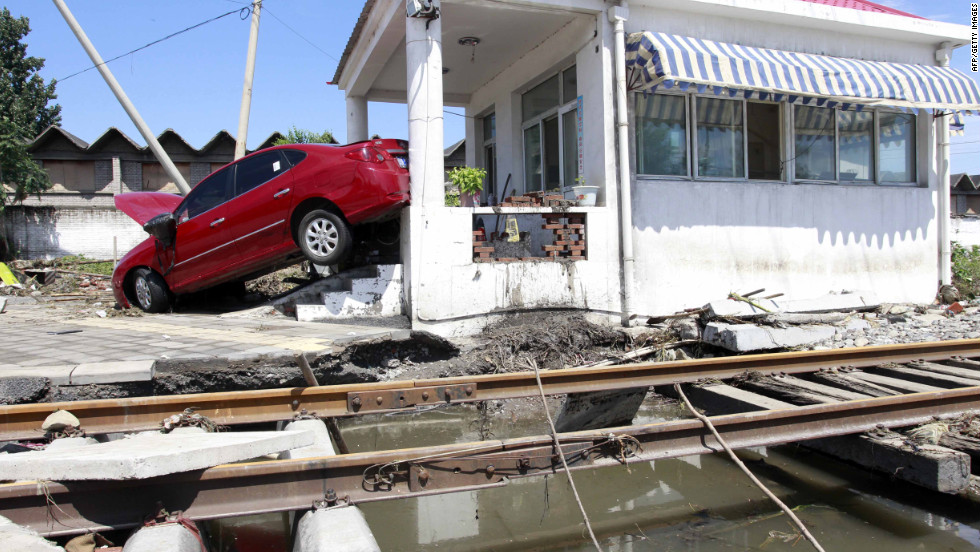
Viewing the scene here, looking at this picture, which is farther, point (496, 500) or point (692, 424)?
point (496, 500)

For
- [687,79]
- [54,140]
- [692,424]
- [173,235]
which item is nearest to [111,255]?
[54,140]

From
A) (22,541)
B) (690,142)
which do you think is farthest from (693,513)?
(690,142)

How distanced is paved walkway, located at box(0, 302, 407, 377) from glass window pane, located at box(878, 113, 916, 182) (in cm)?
854

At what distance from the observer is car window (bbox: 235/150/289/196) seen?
756 centimetres

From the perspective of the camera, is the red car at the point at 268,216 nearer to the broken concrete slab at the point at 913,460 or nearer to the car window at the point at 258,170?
the car window at the point at 258,170

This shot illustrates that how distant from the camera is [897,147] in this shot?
1018 cm

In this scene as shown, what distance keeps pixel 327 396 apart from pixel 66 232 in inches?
676

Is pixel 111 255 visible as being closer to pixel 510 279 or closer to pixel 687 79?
pixel 510 279

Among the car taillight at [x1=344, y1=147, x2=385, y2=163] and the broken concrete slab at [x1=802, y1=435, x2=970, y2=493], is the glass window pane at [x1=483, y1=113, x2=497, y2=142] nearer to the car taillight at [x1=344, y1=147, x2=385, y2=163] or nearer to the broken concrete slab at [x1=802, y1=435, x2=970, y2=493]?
the car taillight at [x1=344, y1=147, x2=385, y2=163]

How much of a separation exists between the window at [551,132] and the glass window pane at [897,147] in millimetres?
5064

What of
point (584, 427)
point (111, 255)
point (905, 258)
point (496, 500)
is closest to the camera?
point (496, 500)

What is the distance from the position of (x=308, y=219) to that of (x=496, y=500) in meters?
4.30

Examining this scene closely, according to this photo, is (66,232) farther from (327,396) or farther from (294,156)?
(327,396)

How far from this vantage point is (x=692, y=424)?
358 cm
